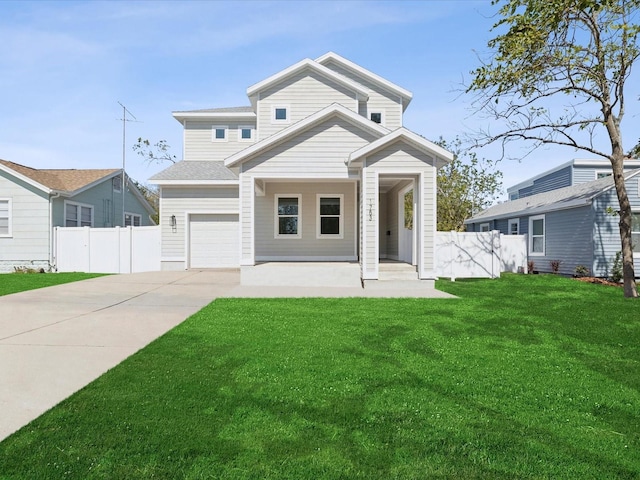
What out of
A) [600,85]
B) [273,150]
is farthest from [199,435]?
[600,85]

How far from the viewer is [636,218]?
606 inches

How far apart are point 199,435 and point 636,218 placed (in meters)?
18.6

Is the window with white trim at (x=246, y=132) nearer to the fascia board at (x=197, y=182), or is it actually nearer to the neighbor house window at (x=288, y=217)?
the fascia board at (x=197, y=182)

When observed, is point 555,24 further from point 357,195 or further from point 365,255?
point 365,255

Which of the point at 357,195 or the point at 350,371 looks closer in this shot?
the point at 350,371

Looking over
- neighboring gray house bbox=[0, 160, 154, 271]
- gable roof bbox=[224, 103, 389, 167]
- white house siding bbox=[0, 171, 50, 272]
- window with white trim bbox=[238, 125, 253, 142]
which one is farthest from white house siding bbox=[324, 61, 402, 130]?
white house siding bbox=[0, 171, 50, 272]

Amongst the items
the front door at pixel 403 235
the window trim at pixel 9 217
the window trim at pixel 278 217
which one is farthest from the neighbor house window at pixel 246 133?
the window trim at pixel 9 217

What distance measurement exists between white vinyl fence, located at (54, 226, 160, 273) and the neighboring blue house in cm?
1746

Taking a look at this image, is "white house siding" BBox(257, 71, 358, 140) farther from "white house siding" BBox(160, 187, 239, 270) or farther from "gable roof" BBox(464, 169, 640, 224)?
"gable roof" BBox(464, 169, 640, 224)

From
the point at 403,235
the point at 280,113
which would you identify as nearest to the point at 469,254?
the point at 403,235

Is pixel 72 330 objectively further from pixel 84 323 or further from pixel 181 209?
pixel 181 209

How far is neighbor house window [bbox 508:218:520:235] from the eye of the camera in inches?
817

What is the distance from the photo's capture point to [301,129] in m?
11.6

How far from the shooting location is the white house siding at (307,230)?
1406cm
